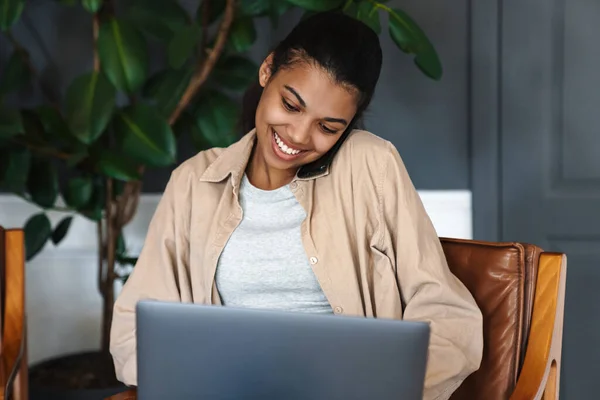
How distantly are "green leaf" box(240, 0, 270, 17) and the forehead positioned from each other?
73 centimetres

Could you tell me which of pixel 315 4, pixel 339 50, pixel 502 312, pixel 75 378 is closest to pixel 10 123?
pixel 75 378

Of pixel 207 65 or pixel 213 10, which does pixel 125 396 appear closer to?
pixel 207 65

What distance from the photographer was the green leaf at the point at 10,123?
204 cm

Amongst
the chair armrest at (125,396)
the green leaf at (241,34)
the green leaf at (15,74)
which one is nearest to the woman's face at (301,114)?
the chair armrest at (125,396)

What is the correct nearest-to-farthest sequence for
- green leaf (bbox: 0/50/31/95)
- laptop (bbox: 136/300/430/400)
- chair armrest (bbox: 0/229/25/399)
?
laptop (bbox: 136/300/430/400) < chair armrest (bbox: 0/229/25/399) < green leaf (bbox: 0/50/31/95)

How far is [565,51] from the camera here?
98.1 inches

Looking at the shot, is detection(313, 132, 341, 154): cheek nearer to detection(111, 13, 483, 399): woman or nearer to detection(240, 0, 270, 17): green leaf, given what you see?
detection(111, 13, 483, 399): woman

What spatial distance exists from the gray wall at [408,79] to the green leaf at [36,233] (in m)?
0.40

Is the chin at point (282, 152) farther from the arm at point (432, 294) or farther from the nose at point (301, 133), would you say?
the arm at point (432, 294)

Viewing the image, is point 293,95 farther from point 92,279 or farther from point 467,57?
point 92,279

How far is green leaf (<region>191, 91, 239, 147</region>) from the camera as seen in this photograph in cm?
221

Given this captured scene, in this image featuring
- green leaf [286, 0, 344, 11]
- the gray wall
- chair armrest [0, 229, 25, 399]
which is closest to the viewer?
chair armrest [0, 229, 25, 399]

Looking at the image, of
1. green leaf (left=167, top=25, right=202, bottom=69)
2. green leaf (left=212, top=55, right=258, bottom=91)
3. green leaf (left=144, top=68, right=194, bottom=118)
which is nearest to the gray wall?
green leaf (left=212, top=55, right=258, bottom=91)

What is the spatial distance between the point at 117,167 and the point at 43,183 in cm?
32
